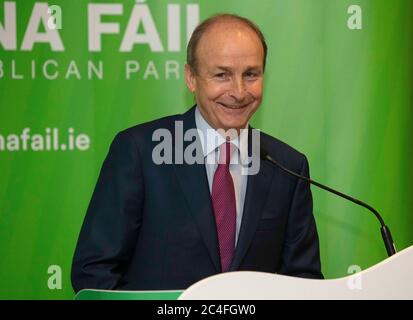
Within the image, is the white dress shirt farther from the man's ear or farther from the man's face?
the man's ear

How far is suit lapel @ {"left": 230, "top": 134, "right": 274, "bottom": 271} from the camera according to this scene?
1.97 metres

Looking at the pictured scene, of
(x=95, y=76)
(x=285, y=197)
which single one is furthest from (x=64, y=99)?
(x=285, y=197)

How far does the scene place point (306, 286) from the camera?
112 cm

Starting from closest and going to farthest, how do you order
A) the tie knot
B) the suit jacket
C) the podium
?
1. the podium
2. the suit jacket
3. the tie knot

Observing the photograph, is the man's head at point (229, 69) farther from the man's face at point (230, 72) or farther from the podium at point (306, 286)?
the podium at point (306, 286)

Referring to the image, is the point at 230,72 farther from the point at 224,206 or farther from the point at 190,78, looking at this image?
the point at 224,206

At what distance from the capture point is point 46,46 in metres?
2.40

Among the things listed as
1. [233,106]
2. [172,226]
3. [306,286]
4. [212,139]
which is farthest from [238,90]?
[306,286]

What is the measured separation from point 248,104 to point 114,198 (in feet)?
1.69

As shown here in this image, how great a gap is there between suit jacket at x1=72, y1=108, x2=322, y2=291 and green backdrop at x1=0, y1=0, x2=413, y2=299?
39 cm

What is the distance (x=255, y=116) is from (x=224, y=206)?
1.97 ft

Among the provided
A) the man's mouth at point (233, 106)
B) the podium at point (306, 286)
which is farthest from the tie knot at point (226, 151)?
the podium at point (306, 286)

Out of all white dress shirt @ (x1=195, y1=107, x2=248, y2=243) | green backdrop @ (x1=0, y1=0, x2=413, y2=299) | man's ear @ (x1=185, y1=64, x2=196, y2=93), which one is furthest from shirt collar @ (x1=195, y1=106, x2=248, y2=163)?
green backdrop @ (x1=0, y1=0, x2=413, y2=299)

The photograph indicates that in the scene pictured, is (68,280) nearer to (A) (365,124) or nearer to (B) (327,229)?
(B) (327,229)
